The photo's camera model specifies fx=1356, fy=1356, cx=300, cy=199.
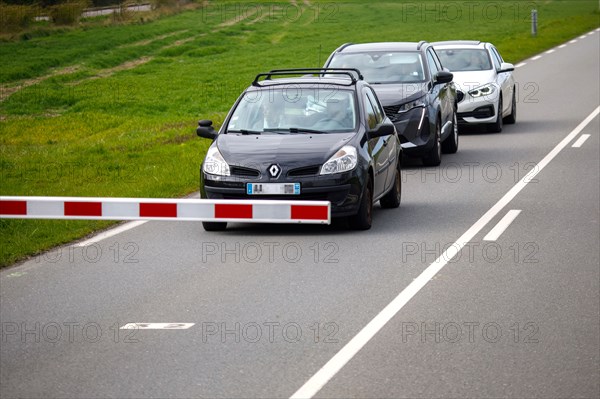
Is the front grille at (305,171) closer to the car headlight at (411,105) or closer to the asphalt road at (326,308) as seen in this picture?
the asphalt road at (326,308)

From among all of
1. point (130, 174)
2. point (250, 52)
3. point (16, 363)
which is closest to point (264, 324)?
point (16, 363)

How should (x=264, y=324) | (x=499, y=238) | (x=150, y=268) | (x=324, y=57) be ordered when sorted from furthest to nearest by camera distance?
(x=324, y=57) → (x=499, y=238) → (x=150, y=268) → (x=264, y=324)

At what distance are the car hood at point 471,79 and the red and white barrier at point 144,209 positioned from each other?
16.3 meters

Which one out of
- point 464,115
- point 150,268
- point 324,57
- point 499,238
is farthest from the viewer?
point 324,57

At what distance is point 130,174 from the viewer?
19031 millimetres

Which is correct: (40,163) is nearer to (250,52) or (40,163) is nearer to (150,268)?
(150,268)

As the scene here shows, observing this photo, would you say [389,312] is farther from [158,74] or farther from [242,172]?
[158,74]

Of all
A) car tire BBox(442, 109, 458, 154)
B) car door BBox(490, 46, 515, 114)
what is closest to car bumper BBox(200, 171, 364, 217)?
car tire BBox(442, 109, 458, 154)

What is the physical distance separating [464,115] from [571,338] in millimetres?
15260

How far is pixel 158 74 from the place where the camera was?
3925 cm

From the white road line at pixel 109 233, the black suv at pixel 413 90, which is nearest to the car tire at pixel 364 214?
the white road line at pixel 109 233

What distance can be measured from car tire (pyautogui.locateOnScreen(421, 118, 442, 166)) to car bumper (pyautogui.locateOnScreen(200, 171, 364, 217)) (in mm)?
6024

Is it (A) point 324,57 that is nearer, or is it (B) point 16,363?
(B) point 16,363

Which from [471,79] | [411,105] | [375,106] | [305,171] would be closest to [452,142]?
[411,105]
